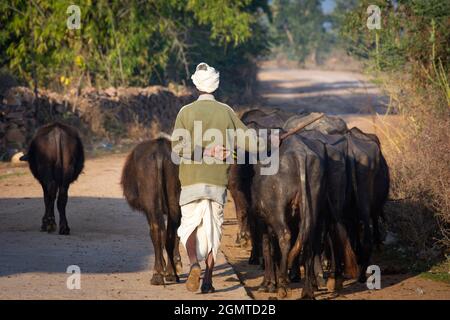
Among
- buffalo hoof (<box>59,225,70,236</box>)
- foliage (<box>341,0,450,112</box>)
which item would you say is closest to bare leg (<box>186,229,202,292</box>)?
buffalo hoof (<box>59,225,70,236</box>)

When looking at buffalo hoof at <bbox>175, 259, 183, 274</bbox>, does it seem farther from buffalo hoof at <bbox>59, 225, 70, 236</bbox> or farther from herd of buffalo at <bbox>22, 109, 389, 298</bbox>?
buffalo hoof at <bbox>59, 225, 70, 236</bbox>

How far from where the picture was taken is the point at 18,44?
21.4 meters

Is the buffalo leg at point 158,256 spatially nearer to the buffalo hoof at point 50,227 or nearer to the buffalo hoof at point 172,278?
the buffalo hoof at point 172,278

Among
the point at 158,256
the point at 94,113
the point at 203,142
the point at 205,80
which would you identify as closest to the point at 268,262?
the point at 158,256

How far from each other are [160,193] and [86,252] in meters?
2.01

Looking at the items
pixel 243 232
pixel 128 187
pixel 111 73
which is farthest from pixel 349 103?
pixel 128 187

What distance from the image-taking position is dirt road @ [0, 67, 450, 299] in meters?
8.41

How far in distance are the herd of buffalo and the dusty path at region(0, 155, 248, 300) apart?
485 millimetres

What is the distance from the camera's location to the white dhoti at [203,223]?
27.7 feet

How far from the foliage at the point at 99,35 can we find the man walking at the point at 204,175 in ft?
42.0

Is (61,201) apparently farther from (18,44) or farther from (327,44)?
(327,44)

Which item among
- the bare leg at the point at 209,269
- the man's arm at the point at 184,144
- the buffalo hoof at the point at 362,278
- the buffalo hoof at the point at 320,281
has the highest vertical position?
the man's arm at the point at 184,144

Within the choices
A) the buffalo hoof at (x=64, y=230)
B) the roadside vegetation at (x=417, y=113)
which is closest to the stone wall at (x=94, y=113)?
the roadside vegetation at (x=417, y=113)

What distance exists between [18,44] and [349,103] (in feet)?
58.1
